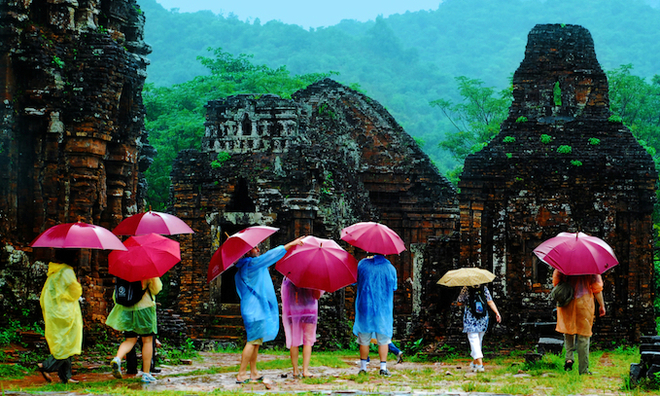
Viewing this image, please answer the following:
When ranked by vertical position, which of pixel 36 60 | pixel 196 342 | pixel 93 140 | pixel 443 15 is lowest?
pixel 196 342

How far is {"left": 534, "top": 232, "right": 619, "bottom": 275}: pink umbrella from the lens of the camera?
947 centimetres

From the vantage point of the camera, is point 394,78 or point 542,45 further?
point 394,78

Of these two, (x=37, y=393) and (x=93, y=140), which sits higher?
(x=93, y=140)

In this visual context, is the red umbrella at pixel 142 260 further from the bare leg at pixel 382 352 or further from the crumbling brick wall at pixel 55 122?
the bare leg at pixel 382 352

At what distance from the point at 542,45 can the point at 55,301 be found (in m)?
11.7

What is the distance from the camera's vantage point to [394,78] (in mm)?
75312

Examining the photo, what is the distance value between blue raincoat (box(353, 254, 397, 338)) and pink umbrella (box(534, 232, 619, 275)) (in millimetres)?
1901

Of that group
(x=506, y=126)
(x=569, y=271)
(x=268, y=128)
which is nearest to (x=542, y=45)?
(x=506, y=126)

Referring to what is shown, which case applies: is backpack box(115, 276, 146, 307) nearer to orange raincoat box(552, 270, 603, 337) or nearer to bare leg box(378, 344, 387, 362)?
bare leg box(378, 344, 387, 362)

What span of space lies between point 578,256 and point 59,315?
5863 millimetres

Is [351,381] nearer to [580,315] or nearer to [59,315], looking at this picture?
[580,315]

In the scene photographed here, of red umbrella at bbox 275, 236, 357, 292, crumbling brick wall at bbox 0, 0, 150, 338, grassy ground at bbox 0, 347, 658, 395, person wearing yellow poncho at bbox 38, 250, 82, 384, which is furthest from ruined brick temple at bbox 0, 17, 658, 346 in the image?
red umbrella at bbox 275, 236, 357, 292

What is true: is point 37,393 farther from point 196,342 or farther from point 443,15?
point 443,15

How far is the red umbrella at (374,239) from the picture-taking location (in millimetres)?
9641
